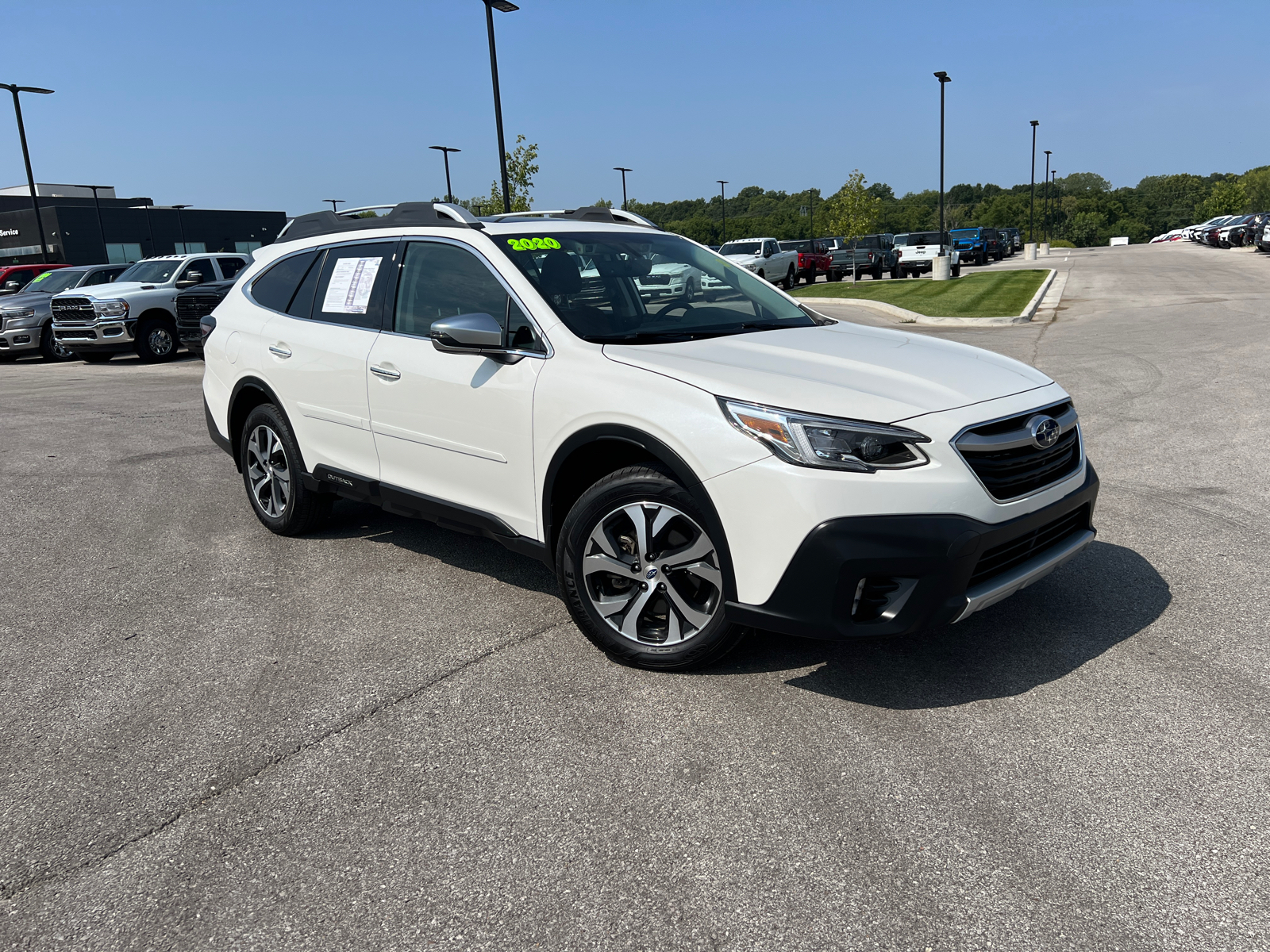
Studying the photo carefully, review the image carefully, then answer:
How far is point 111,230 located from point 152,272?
189 ft

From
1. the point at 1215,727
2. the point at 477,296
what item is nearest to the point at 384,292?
the point at 477,296

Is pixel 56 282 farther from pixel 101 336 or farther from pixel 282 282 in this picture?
pixel 282 282

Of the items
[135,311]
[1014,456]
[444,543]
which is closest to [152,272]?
[135,311]

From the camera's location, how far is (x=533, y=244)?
4.67 metres

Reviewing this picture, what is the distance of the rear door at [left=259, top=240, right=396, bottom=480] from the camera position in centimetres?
510

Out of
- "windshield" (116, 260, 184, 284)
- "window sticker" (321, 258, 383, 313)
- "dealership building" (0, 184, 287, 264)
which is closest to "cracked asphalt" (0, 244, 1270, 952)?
"window sticker" (321, 258, 383, 313)

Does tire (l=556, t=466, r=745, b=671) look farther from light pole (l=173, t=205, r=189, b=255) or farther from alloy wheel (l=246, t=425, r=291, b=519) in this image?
light pole (l=173, t=205, r=189, b=255)

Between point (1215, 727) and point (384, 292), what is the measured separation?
13.3 feet

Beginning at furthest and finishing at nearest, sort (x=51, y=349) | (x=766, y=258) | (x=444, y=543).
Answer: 1. (x=766, y=258)
2. (x=51, y=349)
3. (x=444, y=543)

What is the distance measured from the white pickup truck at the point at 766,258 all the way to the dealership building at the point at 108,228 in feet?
129

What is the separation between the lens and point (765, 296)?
17.1 feet

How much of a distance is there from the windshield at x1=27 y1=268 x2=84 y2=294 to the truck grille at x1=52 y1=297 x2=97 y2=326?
2.53 m

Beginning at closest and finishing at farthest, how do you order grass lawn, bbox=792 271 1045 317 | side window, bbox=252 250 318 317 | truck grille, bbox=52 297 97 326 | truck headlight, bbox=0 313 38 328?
side window, bbox=252 250 318 317
truck grille, bbox=52 297 97 326
truck headlight, bbox=0 313 38 328
grass lawn, bbox=792 271 1045 317

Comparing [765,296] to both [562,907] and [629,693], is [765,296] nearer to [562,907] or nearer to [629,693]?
[629,693]
